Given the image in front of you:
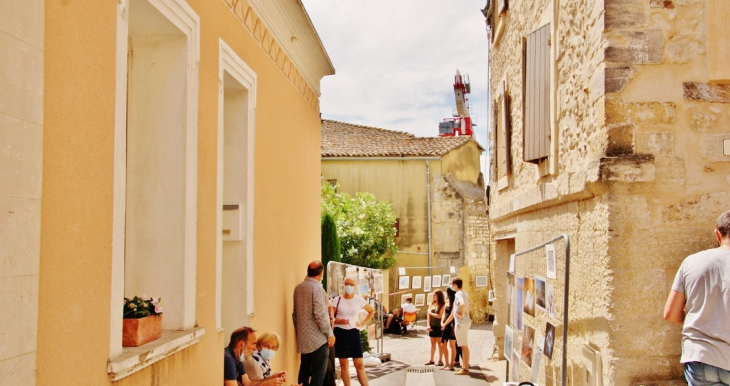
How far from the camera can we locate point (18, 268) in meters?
2.49

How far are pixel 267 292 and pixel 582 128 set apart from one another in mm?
3345

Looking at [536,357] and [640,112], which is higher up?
[640,112]

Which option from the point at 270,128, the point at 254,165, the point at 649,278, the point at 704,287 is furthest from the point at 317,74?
the point at 704,287

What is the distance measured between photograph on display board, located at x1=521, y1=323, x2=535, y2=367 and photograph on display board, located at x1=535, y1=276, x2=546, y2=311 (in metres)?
0.24

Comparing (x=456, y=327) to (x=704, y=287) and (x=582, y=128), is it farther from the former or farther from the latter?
(x=704, y=287)

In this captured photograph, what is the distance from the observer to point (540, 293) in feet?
18.1

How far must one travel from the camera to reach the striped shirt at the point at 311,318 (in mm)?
7559

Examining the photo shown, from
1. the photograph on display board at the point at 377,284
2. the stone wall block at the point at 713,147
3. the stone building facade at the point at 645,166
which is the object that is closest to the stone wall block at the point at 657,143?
the stone building facade at the point at 645,166

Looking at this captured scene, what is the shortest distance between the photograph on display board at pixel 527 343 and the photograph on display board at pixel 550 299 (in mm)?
462

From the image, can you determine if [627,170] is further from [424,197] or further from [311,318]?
[424,197]

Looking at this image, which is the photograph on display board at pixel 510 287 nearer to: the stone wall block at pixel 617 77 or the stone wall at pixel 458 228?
the stone wall block at pixel 617 77

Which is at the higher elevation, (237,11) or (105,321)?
(237,11)

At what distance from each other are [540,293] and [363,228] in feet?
66.4

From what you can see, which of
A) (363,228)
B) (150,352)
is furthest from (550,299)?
(363,228)
